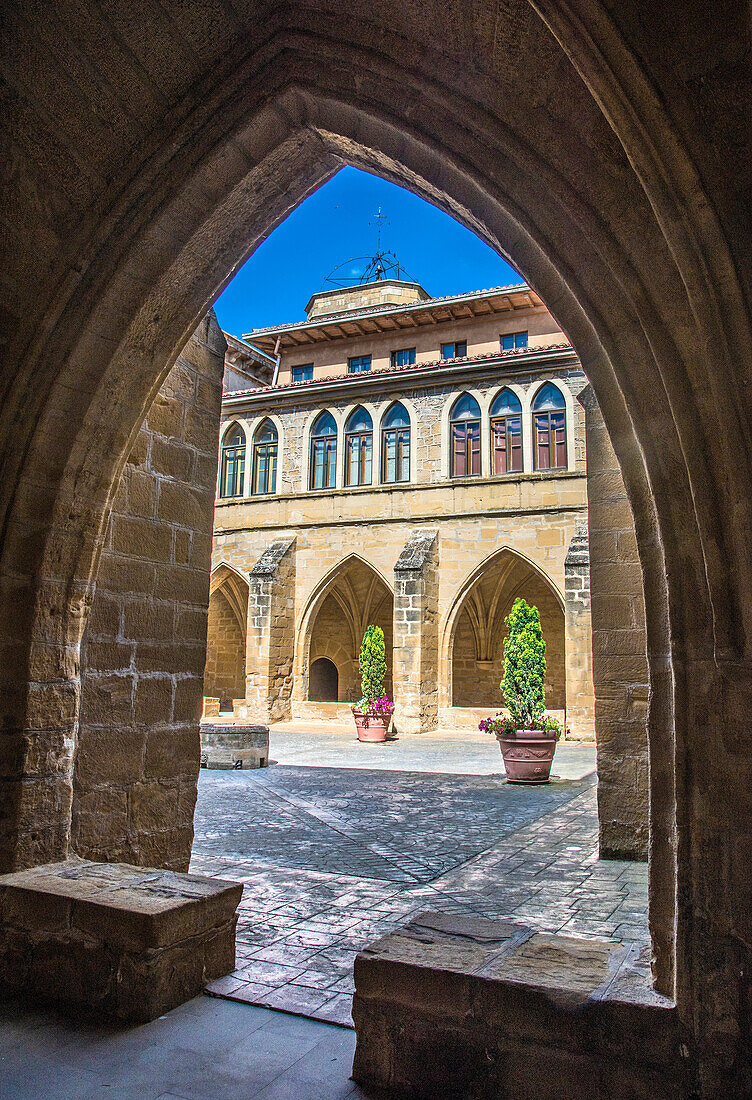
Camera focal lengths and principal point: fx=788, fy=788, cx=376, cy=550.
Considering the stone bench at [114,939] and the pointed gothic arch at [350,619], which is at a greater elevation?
the pointed gothic arch at [350,619]

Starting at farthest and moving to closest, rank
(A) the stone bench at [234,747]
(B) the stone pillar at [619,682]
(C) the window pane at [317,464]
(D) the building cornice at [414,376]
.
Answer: (C) the window pane at [317,464]
(D) the building cornice at [414,376]
(A) the stone bench at [234,747]
(B) the stone pillar at [619,682]

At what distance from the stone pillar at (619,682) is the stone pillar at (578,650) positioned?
9663mm

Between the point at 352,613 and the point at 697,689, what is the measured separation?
19.4 metres

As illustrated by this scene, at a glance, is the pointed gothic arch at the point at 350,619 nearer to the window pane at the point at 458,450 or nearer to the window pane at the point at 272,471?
the window pane at the point at 272,471

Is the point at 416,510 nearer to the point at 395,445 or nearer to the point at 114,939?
the point at 395,445

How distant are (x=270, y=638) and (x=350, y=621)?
13.6 ft

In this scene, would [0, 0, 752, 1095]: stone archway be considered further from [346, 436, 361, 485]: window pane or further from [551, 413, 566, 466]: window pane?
[346, 436, 361, 485]: window pane

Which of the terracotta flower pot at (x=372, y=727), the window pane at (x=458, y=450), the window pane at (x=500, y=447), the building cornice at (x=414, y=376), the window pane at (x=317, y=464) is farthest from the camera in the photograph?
the window pane at (x=317, y=464)

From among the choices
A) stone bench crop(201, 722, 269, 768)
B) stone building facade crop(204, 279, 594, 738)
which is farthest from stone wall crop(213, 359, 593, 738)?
stone bench crop(201, 722, 269, 768)

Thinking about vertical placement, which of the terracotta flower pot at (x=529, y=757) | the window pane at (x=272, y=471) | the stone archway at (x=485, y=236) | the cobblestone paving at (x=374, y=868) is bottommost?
the cobblestone paving at (x=374, y=868)

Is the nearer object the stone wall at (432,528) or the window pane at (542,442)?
the stone wall at (432,528)

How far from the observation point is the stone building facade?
16.4m

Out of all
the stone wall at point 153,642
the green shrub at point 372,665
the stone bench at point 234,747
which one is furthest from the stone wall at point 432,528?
the stone wall at point 153,642

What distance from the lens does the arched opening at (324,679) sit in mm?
22094
